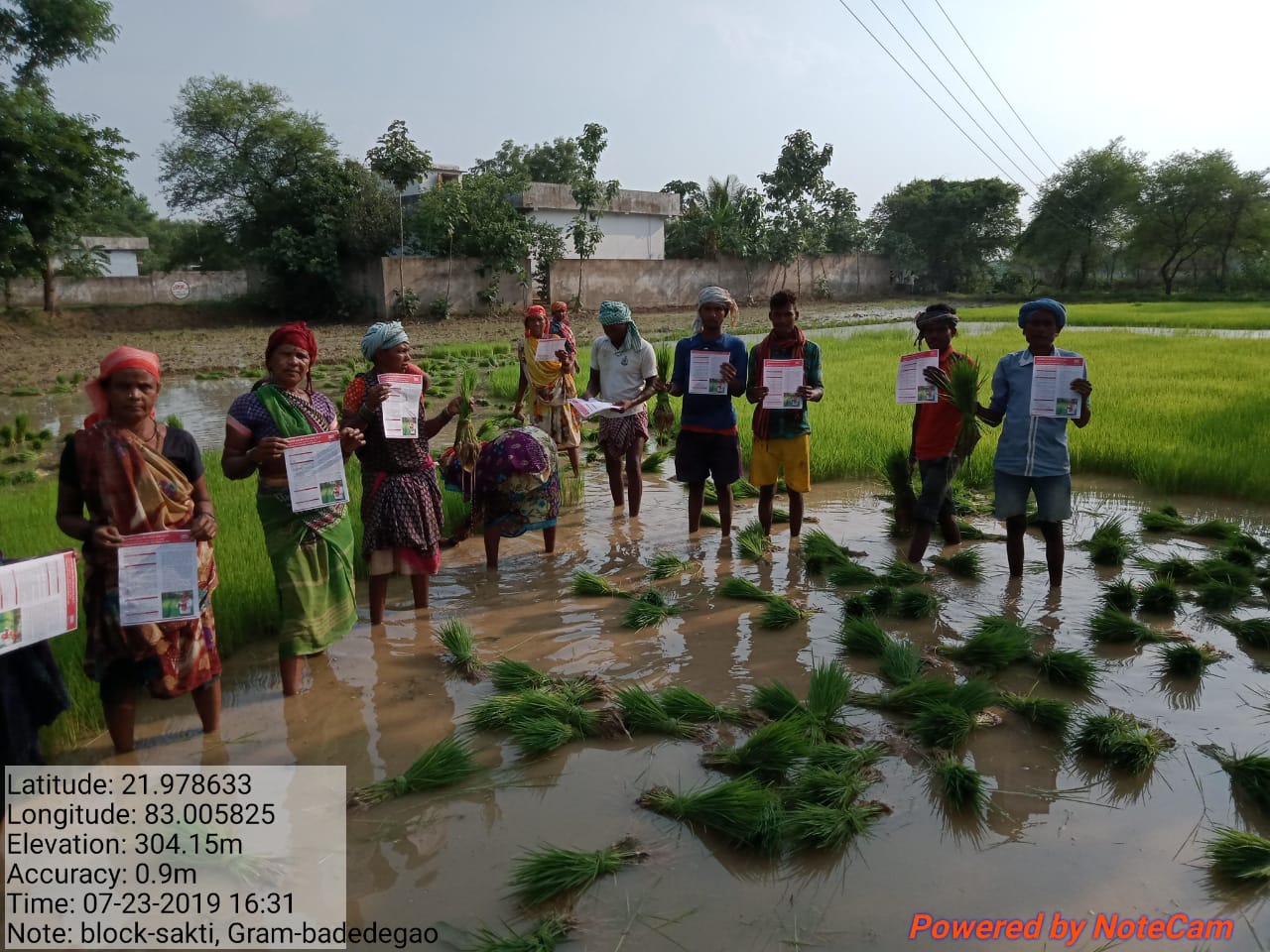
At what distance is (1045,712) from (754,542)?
246 centimetres

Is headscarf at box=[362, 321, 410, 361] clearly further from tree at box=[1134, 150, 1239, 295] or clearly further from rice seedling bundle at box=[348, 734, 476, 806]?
tree at box=[1134, 150, 1239, 295]

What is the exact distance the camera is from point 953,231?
40.2m

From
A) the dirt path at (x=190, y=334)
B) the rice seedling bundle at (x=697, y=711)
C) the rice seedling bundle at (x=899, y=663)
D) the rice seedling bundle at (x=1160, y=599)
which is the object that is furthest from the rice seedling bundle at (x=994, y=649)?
the dirt path at (x=190, y=334)

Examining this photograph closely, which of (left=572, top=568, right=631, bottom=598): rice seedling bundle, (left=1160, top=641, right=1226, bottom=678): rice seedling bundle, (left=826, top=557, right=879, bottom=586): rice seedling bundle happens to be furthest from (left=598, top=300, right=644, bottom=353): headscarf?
(left=1160, top=641, right=1226, bottom=678): rice seedling bundle

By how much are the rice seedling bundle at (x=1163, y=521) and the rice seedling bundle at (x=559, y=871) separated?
16.2ft

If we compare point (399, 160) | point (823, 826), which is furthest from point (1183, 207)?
point (823, 826)

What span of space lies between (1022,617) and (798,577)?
Answer: 1313mm

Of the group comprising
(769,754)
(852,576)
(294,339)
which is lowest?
(769,754)

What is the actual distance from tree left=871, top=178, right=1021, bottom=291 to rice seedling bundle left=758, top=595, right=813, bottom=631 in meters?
39.8

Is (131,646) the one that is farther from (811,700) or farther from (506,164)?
(506,164)

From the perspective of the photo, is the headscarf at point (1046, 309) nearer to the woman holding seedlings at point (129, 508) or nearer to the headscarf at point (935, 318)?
the headscarf at point (935, 318)

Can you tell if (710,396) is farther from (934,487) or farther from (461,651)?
(461,651)

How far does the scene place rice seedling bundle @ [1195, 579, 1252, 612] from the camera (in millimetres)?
4395

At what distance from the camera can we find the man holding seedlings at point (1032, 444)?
4473mm
